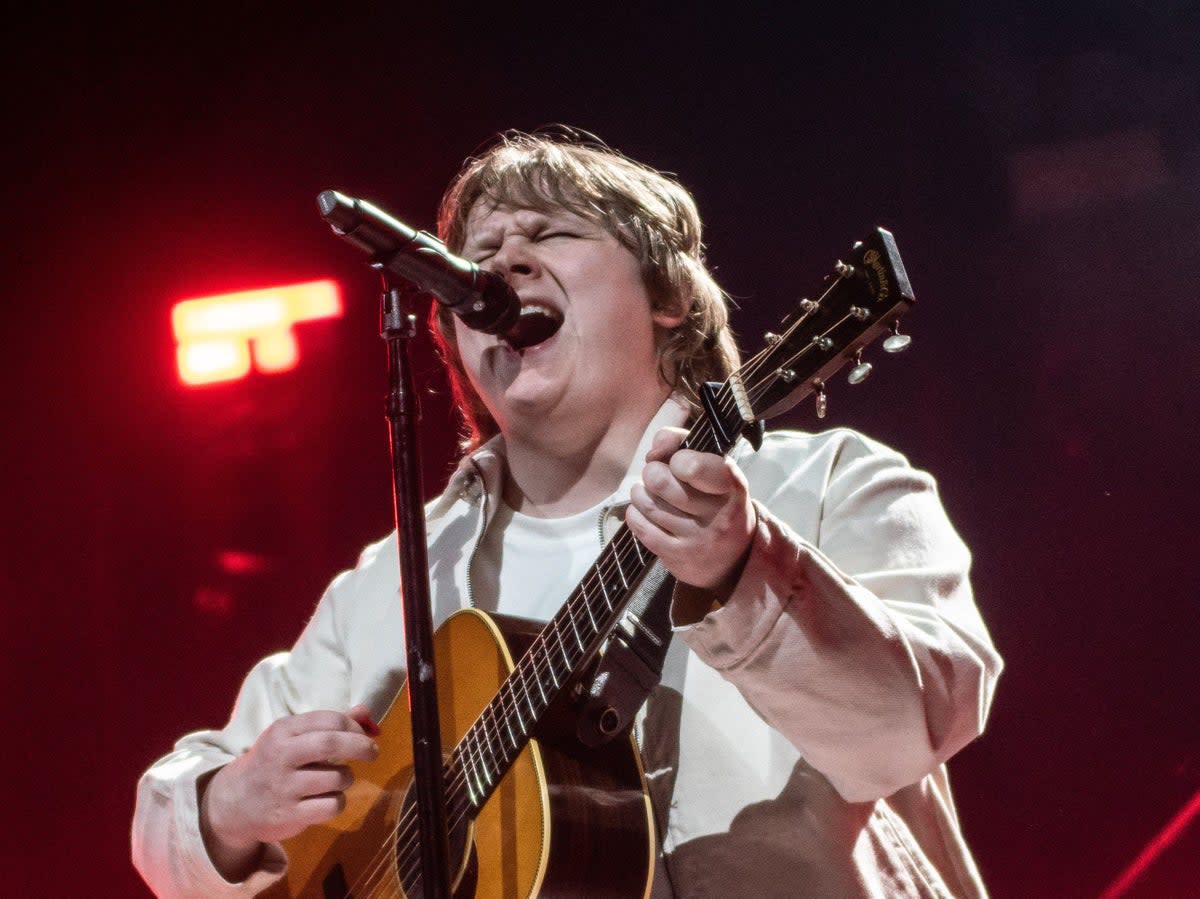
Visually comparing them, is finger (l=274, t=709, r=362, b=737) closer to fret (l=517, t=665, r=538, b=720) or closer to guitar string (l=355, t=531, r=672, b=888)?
guitar string (l=355, t=531, r=672, b=888)

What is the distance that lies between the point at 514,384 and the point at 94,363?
2.03 metres

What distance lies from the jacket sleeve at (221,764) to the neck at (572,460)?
0.47 metres

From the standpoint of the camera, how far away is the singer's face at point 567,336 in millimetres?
2264

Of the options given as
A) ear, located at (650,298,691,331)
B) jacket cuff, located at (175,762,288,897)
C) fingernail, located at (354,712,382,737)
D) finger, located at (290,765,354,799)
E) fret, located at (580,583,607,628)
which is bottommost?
jacket cuff, located at (175,762,288,897)

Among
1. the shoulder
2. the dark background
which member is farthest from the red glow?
the shoulder

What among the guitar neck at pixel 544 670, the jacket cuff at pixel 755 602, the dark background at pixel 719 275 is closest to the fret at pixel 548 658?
the guitar neck at pixel 544 670

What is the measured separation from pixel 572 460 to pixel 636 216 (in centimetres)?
53

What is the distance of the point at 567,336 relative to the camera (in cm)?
228

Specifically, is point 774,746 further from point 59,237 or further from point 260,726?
point 59,237

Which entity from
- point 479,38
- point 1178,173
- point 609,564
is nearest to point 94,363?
point 479,38

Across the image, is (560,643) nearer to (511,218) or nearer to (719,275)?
(511,218)

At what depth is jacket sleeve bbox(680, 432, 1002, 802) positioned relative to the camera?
4.79ft

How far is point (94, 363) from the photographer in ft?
12.2

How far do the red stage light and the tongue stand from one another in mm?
1978
